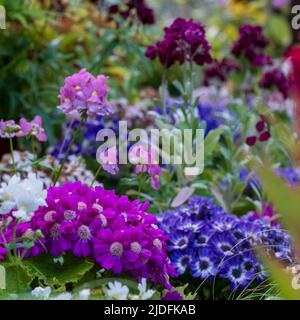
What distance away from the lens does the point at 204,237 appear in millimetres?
1735

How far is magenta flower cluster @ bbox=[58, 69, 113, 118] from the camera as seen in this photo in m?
1.57

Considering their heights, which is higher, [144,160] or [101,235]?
[144,160]

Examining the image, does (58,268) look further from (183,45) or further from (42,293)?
(183,45)

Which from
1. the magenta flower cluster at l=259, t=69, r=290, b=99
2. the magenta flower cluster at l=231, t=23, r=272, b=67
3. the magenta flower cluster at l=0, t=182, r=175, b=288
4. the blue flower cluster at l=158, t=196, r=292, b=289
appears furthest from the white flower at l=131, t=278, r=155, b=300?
the magenta flower cluster at l=231, t=23, r=272, b=67

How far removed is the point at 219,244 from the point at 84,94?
549 millimetres

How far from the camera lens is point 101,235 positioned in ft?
4.50

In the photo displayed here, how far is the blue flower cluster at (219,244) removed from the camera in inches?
65.2

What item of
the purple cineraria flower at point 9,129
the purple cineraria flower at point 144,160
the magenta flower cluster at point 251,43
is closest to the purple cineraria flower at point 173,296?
the purple cineraria flower at point 144,160

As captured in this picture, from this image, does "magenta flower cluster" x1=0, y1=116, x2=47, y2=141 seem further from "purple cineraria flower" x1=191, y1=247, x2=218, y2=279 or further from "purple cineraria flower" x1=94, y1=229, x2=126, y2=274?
"purple cineraria flower" x1=191, y1=247, x2=218, y2=279

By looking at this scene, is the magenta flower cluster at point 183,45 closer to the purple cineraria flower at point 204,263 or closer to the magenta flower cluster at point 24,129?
the magenta flower cluster at point 24,129

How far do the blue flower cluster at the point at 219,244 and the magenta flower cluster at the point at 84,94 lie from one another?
1.36ft

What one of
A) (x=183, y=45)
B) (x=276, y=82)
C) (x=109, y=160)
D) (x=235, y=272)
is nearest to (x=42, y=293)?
(x=109, y=160)
